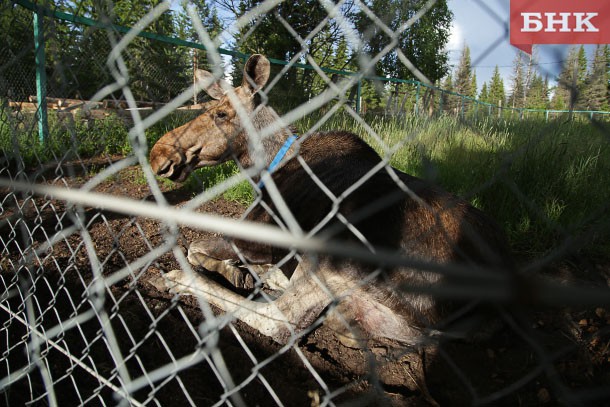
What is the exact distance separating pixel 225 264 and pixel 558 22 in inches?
124

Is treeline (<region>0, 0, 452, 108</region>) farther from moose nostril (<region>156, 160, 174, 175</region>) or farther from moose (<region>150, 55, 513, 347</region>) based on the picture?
moose nostril (<region>156, 160, 174, 175</region>)

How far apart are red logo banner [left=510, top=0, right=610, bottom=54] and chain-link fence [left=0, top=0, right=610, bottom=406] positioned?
0.14m

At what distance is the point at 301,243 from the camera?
67cm

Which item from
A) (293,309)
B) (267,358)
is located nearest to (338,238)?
(293,309)

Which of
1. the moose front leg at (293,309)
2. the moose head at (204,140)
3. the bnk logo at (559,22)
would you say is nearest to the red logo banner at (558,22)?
the bnk logo at (559,22)

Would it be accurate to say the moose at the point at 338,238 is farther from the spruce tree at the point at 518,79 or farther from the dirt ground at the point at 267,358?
the spruce tree at the point at 518,79

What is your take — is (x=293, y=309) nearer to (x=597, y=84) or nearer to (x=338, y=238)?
(x=338, y=238)

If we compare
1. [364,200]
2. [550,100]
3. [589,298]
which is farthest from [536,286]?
[364,200]

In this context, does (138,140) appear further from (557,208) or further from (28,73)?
(28,73)

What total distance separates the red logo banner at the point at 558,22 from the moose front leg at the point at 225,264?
2971 millimetres

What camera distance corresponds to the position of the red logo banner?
0.51 m

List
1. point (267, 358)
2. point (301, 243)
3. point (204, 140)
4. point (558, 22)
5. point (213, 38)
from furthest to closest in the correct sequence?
point (204, 140) → point (267, 358) → point (213, 38) → point (301, 243) → point (558, 22)

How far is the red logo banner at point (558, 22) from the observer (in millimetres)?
514

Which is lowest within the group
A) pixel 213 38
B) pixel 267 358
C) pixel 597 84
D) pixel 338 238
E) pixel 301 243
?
pixel 267 358
